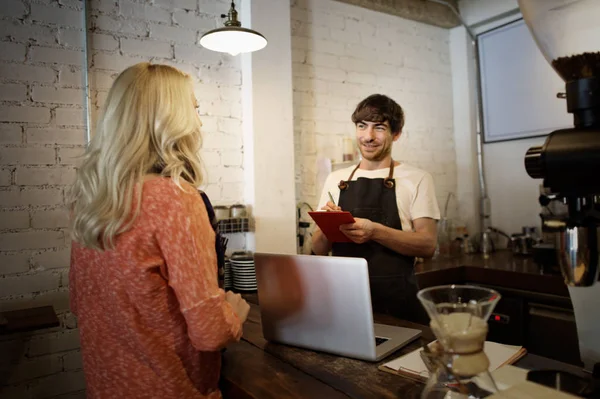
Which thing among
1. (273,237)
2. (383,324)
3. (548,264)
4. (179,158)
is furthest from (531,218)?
(179,158)

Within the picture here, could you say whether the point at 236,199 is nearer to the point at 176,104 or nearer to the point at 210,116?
the point at 210,116

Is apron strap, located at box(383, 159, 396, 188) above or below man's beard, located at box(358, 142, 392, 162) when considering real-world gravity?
below

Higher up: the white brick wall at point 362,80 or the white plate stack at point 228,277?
the white brick wall at point 362,80

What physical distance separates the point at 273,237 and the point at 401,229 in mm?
884

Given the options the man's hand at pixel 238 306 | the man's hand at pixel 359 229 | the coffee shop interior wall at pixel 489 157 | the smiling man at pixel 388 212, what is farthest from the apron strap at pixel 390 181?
the coffee shop interior wall at pixel 489 157

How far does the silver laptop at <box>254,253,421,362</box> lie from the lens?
123 centimetres

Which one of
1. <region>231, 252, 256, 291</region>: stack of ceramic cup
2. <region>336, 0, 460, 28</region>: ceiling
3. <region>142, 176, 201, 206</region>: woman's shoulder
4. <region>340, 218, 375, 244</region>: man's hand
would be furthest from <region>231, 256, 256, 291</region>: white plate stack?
<region>336, 0, 460, 28</region>: ceiling

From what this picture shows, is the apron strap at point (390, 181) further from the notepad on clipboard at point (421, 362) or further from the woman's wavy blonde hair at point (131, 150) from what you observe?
the woman's wavy blonde hair at point (131, 150)

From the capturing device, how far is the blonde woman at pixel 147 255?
1.06m

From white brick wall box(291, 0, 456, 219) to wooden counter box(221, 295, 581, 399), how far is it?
1.75 meters

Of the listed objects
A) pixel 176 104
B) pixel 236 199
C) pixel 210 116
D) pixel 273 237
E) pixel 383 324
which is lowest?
pixel 383 324

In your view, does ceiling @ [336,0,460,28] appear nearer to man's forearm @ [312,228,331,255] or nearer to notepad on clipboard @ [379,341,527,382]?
man's forearm @ [312,228,331,255]

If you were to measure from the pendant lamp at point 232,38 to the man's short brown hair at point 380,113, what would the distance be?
583mm

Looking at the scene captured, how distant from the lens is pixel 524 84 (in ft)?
11.5
